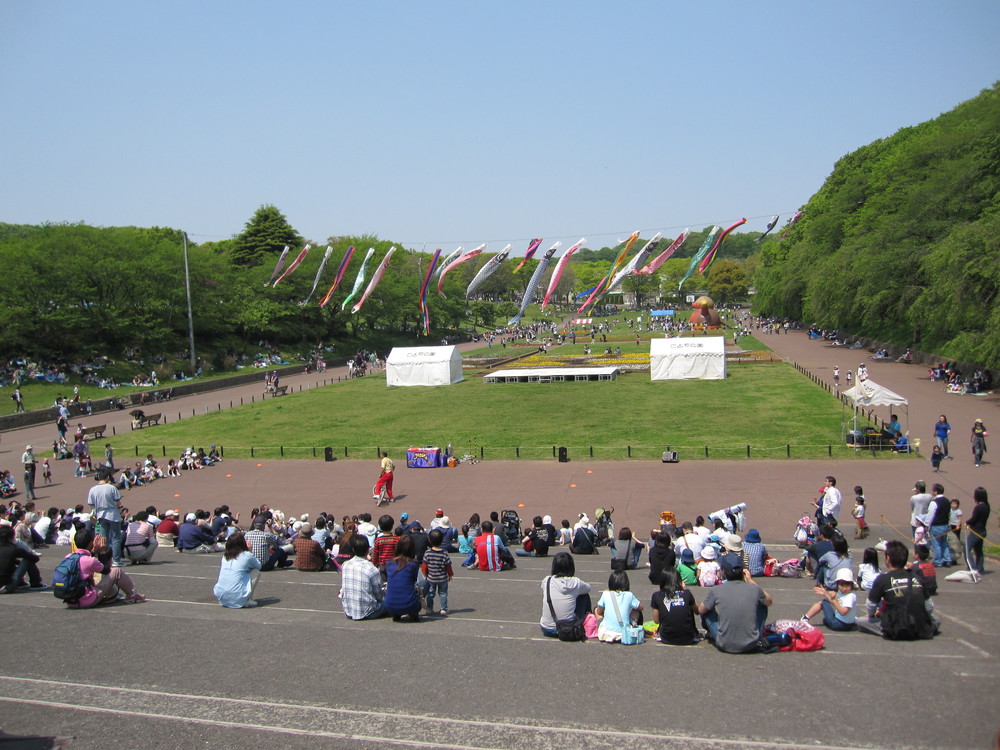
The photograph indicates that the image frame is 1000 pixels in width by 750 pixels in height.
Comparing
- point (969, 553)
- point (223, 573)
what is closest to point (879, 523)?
point (969, 553)

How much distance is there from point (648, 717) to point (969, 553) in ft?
25.7

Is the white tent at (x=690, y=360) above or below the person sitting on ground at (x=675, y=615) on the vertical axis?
above

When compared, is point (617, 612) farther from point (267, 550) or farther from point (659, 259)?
point (659, 259)

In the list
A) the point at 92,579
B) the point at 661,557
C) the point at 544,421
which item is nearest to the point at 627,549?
the point at 661,557

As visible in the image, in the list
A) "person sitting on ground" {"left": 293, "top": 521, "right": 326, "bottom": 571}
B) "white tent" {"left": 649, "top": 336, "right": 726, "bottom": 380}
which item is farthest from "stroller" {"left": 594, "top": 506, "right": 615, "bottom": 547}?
"white tent" {"left": 649, "top": 336, "right": 726, "bottom": 380}

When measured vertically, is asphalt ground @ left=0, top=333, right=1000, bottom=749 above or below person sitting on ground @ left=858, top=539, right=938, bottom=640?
below

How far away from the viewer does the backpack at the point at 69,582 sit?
33.6 feet

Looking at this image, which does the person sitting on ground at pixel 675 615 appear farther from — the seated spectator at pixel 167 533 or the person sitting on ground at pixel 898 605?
the seated spectator at pixel 167 533

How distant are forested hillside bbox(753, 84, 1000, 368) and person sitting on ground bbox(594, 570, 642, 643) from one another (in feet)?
96.2

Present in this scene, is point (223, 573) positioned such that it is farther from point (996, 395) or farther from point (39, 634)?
point (996, 395)

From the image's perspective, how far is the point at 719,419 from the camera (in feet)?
106

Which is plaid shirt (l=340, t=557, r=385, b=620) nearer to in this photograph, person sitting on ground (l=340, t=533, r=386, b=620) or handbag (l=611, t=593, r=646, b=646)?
person sitting on ground (l=340, t=533, r=386, b=620)

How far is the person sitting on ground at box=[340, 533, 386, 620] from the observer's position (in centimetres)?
984

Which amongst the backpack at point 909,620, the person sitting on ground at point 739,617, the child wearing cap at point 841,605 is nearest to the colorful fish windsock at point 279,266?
the child wearing cap at point 841,605
